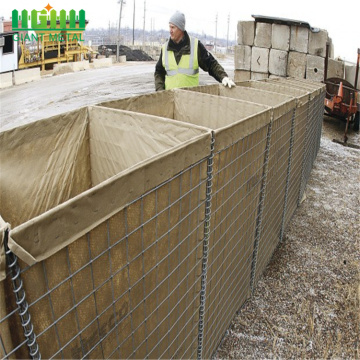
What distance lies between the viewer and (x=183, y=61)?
606 centimetres

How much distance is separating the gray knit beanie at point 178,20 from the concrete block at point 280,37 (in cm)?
746

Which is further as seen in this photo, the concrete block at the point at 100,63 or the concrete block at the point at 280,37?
the concrete block at the point at 100,63

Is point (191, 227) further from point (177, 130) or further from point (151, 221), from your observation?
point (177, 130)

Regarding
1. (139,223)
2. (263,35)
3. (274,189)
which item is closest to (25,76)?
(263,35)

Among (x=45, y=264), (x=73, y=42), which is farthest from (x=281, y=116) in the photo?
(x=73, y=42)

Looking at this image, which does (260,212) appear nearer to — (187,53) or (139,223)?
(139,223)

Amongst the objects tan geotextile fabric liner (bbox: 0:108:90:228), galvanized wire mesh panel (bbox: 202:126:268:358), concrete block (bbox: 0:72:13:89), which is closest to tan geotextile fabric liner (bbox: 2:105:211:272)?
galvanized wire mesh panel (bbox: 202:126:268:358)

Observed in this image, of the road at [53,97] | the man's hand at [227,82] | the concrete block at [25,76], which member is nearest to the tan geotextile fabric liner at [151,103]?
the man's hand at [227,82]

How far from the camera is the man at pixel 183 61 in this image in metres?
5.85

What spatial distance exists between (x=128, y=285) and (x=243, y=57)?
12.6 meters

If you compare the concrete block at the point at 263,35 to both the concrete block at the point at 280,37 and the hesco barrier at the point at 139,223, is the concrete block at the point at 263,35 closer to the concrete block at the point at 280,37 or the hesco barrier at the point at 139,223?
the concrete block at the point at 280,37

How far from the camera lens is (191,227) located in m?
2.39

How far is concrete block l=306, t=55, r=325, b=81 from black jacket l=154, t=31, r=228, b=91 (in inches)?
269

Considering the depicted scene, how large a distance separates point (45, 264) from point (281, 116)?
3.15m
